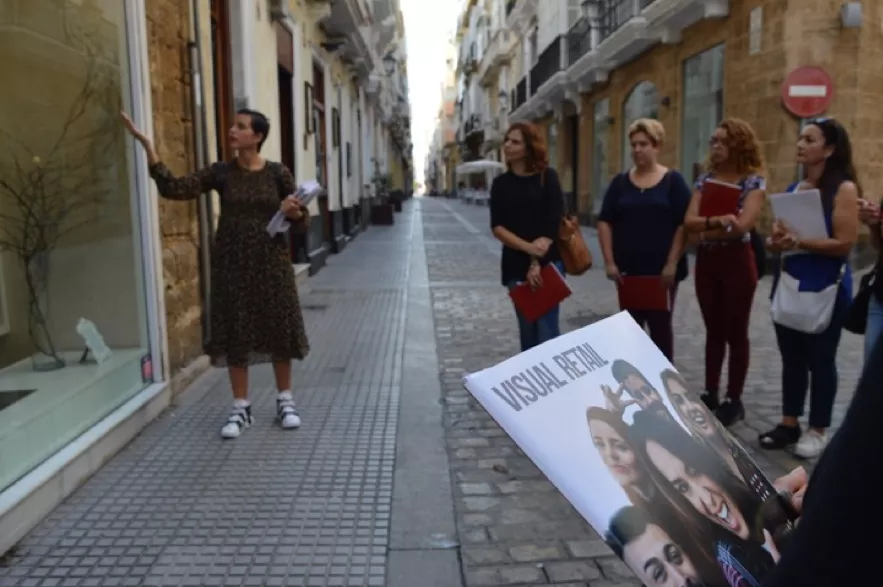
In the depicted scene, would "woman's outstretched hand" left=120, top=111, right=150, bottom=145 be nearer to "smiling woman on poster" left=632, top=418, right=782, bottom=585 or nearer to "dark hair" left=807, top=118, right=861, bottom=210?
"dark hair" left=807, top=118, right=861, bottom=210

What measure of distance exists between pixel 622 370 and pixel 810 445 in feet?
10.8

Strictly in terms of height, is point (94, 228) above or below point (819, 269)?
above

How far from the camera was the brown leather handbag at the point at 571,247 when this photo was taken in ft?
15.3

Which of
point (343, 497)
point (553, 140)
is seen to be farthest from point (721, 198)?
point (553, 140)

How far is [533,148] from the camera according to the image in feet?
15.0

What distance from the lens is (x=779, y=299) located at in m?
4.22

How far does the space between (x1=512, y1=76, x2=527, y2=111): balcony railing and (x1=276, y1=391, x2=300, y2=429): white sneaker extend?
96.3 feet

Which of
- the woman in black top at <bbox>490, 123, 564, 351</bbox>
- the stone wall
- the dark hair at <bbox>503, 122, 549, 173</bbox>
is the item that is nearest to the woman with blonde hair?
the woman in black top at <bbox>490, 123, 564, 351</bbox>

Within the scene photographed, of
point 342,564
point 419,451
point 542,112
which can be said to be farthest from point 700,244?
point 542,112

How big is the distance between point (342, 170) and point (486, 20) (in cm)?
3645

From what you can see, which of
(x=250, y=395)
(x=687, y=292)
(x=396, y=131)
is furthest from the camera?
(x=396, y=131)

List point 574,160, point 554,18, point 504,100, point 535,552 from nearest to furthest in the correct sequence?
point 535,552 < point 574,160 < point 554,18 < point 504,100

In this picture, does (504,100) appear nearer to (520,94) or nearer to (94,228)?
(520,94)

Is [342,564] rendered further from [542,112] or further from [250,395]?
[542,112]
